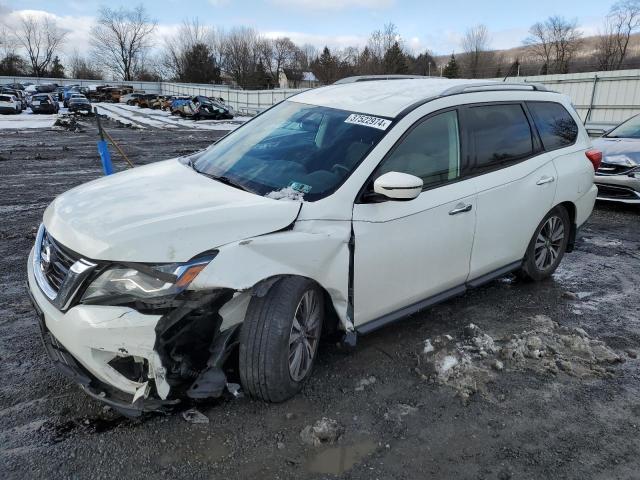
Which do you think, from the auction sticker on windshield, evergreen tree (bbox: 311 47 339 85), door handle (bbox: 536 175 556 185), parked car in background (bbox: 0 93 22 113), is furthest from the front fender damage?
evergreen tree (bbox: 311 47 339 85)

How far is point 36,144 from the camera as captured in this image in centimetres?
1673

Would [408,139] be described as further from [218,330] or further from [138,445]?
[138,445]

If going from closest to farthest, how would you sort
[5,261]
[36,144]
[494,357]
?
1. [494,357]
2. [5,261]
3. [36,144]

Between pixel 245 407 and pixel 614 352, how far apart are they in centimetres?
274

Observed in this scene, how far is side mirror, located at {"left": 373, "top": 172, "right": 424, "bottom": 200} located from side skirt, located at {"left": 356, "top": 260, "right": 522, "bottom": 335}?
87 cm

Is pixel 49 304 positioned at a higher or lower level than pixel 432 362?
higher

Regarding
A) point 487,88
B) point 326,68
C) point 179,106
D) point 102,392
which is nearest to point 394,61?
point 326,68

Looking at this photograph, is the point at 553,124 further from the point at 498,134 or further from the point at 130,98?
the point at 130,98

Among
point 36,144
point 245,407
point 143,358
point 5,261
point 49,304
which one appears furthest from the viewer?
point 36,144

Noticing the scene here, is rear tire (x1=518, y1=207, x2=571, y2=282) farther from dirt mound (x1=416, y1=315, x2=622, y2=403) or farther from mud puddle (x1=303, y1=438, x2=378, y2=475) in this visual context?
mud puddle (x1=303, y1=438, x2=378, y2=475)

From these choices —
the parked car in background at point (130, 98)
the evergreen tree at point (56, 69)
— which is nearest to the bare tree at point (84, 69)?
the evergreen tree at point (56, 69)

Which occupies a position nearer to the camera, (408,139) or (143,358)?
(143,358)

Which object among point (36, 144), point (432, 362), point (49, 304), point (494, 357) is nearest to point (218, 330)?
point (49, 304)

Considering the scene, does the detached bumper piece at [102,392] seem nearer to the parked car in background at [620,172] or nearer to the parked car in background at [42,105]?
the parked car in background at [620,172]
